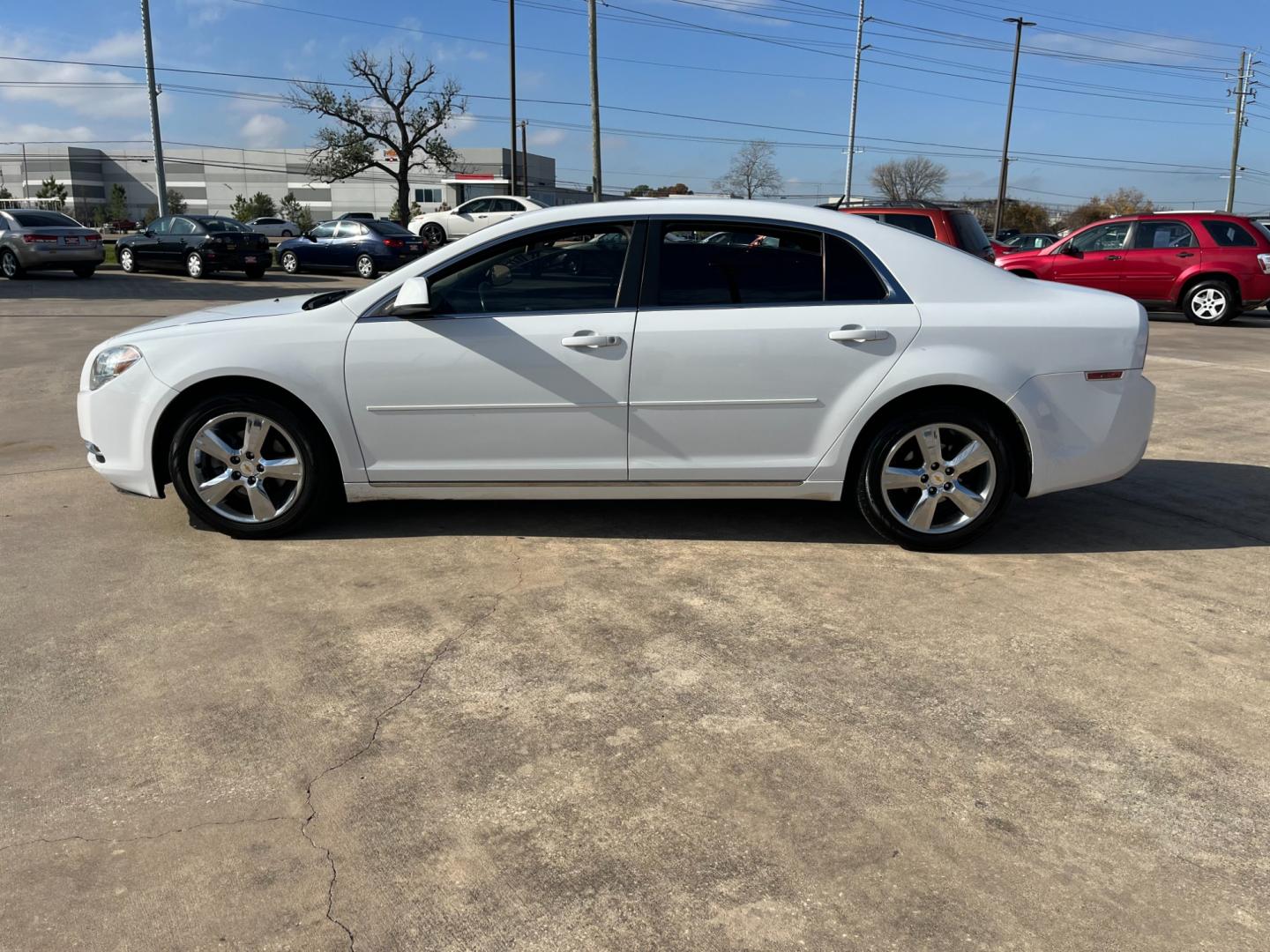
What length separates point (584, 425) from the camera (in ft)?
15.2

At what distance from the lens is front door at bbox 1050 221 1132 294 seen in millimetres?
16125

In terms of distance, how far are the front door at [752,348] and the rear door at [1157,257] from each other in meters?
13.3

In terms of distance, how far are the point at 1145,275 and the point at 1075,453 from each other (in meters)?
13.2

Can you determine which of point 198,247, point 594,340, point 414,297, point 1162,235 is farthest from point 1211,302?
point 198,247

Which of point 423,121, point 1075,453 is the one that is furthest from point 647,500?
point 423,121

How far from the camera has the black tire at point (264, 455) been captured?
15.4ft

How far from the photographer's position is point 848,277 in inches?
182

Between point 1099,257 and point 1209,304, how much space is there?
1791mm

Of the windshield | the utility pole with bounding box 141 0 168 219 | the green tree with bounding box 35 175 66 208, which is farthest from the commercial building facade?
the windshield

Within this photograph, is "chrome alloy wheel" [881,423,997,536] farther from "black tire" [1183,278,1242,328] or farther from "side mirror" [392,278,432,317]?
"black tire" [1183,278,1242,328]

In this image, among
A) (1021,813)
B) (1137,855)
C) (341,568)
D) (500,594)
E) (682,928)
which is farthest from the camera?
(341,568)

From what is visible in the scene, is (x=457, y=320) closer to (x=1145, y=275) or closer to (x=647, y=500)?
(x=647, y=500)

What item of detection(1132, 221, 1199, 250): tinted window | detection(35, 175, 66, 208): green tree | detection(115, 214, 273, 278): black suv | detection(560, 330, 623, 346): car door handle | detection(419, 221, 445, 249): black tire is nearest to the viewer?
detection(560, 330, 623, 346): car door handle

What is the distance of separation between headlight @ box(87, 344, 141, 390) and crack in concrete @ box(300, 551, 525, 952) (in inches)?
80.8
